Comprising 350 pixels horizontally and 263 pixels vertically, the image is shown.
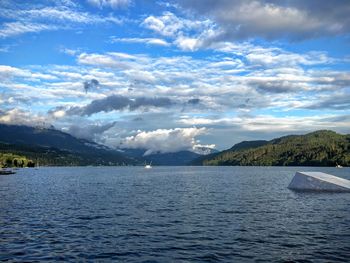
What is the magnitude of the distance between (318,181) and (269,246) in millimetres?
70051

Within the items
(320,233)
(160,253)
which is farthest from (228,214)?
(160,253)

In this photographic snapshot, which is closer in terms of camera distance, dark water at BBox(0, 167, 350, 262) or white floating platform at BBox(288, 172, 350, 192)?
dark water at BBox(0, 167, 350, 262)

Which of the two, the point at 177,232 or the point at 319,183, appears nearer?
the point at 177,232

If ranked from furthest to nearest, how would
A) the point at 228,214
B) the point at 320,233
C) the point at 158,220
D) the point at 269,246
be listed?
the point at 228,214 → the point at 158,220 → the point at 320,233 → the point at 269,246

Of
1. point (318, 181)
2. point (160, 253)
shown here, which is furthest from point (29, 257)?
point (318, 181)

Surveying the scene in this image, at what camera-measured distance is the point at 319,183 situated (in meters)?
103

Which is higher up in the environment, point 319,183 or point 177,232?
point 319,183

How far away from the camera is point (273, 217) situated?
58625 mm

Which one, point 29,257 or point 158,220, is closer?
point 29,257

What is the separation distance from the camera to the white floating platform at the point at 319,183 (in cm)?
9894

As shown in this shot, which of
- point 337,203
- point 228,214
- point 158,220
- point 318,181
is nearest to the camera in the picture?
point 158,220

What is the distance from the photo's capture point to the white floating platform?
325 ft

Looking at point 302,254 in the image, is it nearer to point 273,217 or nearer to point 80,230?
point 273,217

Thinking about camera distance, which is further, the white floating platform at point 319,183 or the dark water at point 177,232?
the white floating platform at point 319,183
